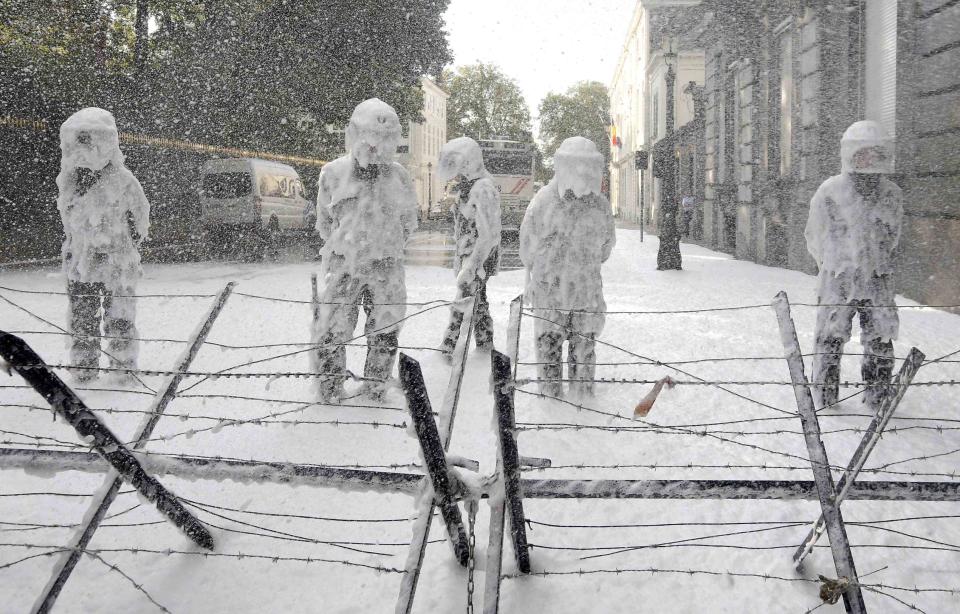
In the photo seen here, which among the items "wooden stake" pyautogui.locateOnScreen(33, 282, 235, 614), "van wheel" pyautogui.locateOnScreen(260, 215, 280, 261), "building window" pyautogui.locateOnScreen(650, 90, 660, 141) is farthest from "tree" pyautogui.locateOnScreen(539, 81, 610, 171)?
"wooden stake" pyautogui.locateOnScreen(33, 282, 235, 614)

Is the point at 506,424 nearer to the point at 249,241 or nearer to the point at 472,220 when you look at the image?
the point at 472,220

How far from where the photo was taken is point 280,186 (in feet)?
67.8

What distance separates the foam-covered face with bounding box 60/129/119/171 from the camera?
5.79 m

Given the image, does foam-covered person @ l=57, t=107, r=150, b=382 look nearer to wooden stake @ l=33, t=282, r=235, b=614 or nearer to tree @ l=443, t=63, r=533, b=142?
wooden stake @ l=33, t=282, r=235, b=614

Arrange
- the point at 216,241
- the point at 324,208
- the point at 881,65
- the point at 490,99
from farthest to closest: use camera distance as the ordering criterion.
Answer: the point at 490,99 < the point at 216,241 < the point at 881,65 < the point at 324,208

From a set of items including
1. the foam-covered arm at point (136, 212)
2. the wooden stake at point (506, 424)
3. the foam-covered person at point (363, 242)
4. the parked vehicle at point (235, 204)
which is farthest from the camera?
the parked vehicle at point (235, 204)

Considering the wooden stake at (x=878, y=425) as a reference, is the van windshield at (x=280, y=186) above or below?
above

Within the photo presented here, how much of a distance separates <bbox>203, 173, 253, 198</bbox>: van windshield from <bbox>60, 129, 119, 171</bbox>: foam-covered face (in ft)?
44.3

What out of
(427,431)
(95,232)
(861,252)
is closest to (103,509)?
(427,431)

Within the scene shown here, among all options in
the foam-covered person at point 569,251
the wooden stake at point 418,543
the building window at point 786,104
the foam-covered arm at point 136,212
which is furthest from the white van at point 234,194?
the wooden stake at point 418,543

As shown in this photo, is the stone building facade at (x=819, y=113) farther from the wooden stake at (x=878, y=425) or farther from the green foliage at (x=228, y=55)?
the green foliage at (x=228, y=55)

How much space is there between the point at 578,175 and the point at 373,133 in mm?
1296

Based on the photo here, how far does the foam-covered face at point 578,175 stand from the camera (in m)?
5.07

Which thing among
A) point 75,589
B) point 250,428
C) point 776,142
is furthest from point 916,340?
point 776,142
